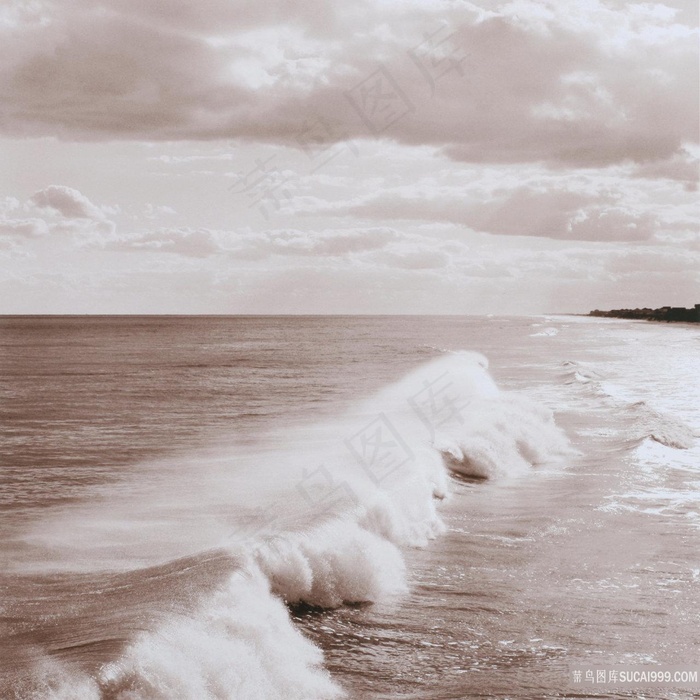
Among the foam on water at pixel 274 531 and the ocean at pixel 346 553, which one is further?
the ocean at pixel 346 553

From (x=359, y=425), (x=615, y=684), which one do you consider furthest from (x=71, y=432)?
(x=615, y=684)

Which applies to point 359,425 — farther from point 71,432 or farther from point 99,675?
point 99,675

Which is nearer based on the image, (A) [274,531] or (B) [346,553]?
(B) [346,553]

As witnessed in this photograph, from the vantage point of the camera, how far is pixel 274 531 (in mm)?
11672

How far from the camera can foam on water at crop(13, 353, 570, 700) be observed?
23.7 ft

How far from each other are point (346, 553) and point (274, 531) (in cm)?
147

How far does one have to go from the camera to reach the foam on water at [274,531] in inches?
285

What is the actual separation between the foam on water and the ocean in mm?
39

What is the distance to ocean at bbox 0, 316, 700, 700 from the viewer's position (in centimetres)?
758

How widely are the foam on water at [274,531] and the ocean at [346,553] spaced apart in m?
0.04

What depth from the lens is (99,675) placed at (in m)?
6.86

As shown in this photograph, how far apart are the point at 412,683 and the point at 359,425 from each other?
1679 cm

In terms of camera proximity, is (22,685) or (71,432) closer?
(22,685)

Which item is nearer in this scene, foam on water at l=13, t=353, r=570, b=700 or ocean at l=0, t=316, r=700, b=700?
foam on water at l=13, t=353, r=570, b=700
